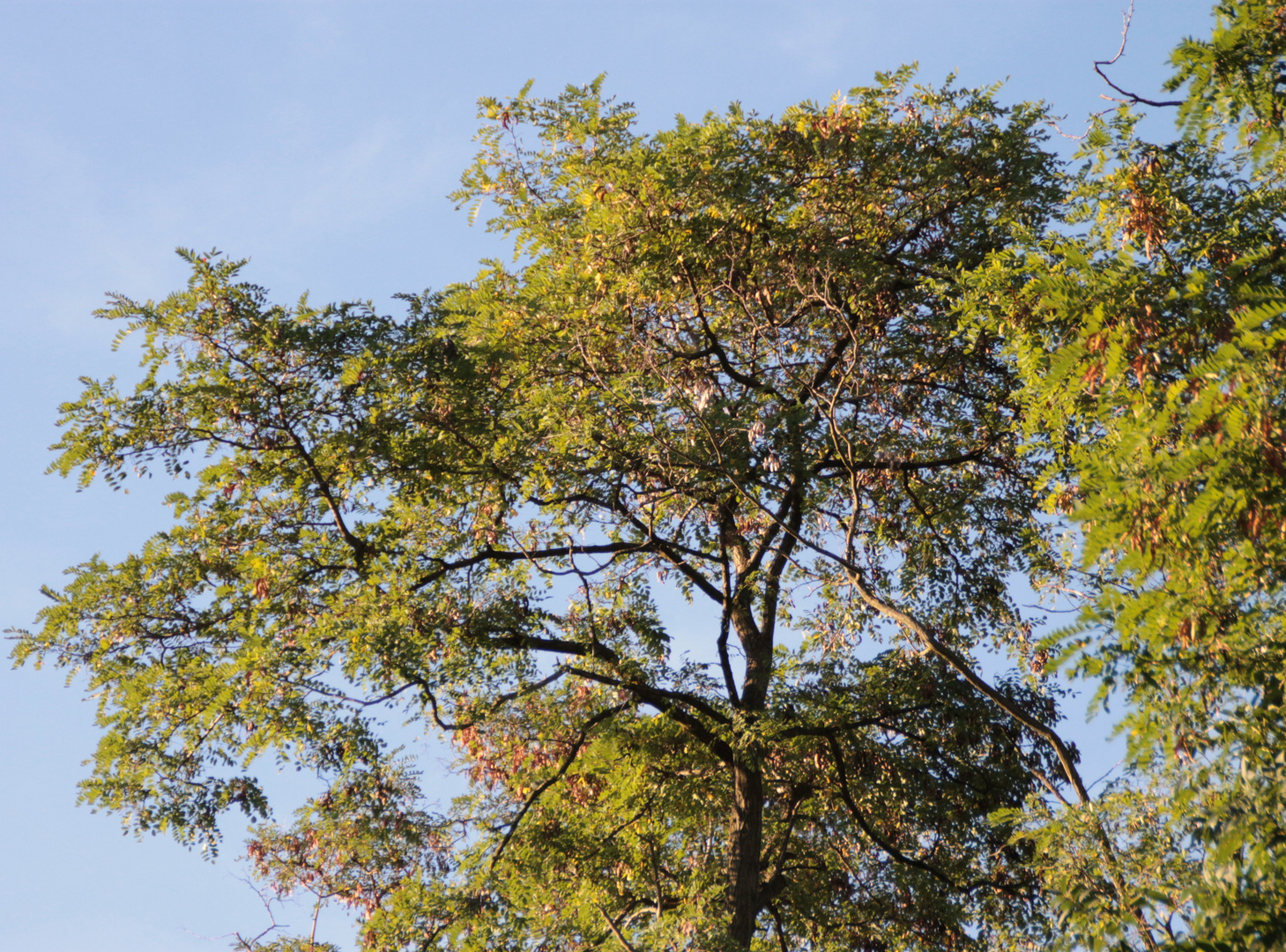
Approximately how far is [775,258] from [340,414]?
16.0ft

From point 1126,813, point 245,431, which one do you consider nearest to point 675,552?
point 245,431

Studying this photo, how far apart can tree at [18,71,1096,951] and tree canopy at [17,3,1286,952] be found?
0.05 meters

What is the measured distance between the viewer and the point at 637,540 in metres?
13.3

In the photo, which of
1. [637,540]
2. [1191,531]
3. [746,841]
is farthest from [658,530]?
[1191,531]

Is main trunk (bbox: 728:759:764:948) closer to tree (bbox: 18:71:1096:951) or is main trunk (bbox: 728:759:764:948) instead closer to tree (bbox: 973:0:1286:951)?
tree (bbox: 18:71:1096:951)

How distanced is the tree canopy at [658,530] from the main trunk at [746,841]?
4cm

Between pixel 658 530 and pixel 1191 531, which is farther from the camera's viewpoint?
pixel 658 530

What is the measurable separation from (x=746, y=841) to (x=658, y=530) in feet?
12.7

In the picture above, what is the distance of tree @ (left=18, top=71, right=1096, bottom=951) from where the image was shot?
33.6ft

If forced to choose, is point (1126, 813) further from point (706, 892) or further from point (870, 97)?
point (870, 97)

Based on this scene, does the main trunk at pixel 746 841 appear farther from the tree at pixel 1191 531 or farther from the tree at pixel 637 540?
the tree at pixel 1191 531

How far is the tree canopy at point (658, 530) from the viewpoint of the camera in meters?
10.1

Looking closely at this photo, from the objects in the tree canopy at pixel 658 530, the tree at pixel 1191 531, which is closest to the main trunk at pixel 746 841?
the tree canopy at pixel 658 530

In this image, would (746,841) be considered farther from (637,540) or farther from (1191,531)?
(1191,531)
